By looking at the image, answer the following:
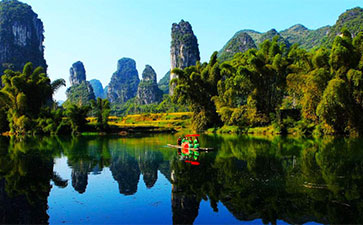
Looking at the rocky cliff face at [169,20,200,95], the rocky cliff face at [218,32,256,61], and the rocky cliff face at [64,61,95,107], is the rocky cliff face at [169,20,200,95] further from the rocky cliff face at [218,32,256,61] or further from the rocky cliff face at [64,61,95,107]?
the rocky cliff face at [64,61,95,107]

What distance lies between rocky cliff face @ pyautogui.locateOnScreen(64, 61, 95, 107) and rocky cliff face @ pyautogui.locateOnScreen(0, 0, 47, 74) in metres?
21.7

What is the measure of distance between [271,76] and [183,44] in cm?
10650

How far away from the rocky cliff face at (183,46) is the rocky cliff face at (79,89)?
42483 millimetres

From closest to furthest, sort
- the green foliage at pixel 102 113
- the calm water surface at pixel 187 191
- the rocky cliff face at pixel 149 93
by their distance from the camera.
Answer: the calm water surface at pixel 187 191
the green foliage at pixel 102 113
the rocky cliff face at pixel 149 93

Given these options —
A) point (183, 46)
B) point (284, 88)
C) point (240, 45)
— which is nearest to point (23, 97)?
point (284, 88)

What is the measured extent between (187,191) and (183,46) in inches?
5490

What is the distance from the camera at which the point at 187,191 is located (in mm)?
11555

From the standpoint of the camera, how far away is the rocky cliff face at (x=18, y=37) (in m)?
126

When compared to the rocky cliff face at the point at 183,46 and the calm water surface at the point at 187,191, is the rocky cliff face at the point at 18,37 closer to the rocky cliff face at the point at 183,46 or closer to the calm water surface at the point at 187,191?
the rocky cliff face at the point at 183,46

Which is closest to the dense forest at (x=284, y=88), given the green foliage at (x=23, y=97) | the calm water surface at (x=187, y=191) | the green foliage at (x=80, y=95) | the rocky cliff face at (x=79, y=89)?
the calm water surface at (x=187, y=191)

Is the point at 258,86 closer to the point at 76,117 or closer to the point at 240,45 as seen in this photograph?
the point at 76,117

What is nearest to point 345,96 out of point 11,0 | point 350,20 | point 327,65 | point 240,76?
point 327,65

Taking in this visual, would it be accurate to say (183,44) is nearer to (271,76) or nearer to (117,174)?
(271,76)

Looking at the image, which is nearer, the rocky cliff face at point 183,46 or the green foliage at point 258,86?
the green foliage at point 258,86
